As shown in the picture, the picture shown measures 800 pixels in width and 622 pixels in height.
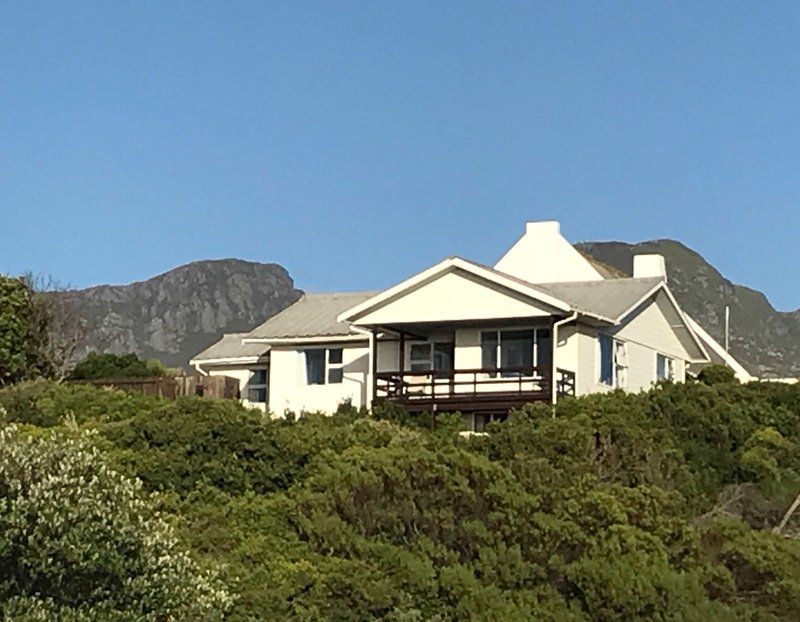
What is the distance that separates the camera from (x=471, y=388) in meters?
36.5

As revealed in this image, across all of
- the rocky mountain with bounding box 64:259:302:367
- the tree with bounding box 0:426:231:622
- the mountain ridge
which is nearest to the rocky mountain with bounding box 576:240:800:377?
the mountain ridge

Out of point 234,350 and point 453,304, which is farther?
point 234,350

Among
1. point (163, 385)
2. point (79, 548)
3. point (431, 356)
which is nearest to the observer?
point (79, 548)

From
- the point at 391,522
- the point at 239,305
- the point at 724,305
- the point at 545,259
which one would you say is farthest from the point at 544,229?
the point at 239,305

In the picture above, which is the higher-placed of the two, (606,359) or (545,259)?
(545,259)

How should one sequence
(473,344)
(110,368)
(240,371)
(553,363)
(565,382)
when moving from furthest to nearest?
(240,371) → (110,368) → (473,344) → (565,382) → (553,363)

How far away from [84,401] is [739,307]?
10447cm

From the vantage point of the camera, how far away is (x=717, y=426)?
92.5ft

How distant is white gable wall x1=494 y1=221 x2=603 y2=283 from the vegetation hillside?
809 inches

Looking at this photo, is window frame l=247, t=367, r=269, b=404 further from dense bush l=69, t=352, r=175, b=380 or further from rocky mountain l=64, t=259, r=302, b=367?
rocky mountain l=64, t=259, r=302, b=367

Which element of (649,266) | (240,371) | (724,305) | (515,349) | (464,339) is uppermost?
(724,305)

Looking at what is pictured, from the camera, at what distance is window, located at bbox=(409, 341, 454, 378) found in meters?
38.0

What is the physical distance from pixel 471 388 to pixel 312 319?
6735mm

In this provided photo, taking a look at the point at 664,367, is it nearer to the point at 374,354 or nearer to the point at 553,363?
the point at 553,363
